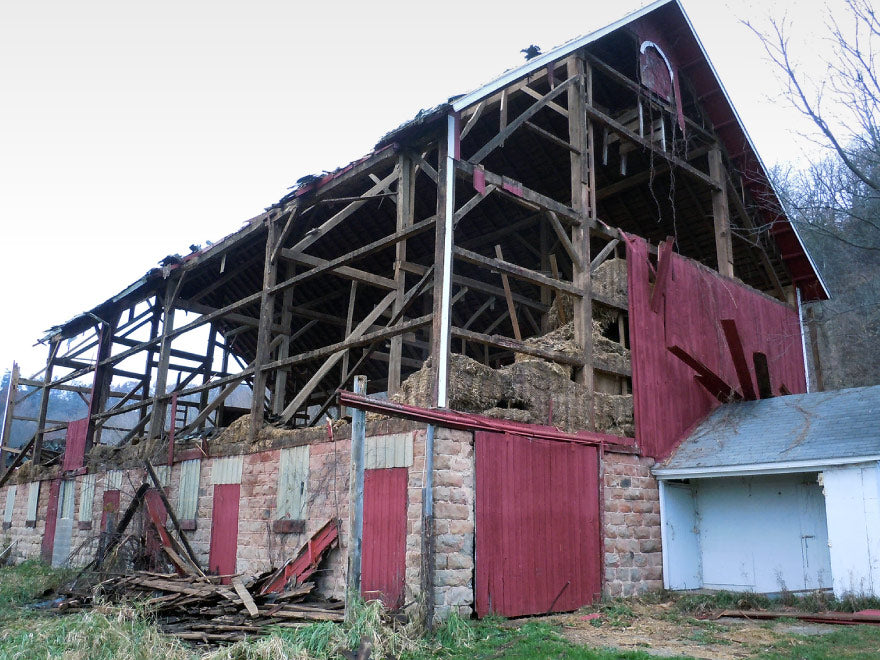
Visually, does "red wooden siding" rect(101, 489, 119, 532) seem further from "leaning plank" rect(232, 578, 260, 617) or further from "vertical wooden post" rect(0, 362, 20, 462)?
"leaning plank" rect(232, 578, 260, 617)

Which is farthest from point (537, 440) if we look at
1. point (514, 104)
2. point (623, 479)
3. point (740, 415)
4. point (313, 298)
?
point (313, 298)

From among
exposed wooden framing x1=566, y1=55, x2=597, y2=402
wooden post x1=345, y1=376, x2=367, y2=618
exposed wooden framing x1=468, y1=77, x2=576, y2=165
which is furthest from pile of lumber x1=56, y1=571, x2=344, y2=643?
exposed wooden framing x1=468, y1=77, x2=576, y2=165

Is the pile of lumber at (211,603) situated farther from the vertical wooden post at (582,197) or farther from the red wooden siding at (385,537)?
the vertical wooden post at (582,197)

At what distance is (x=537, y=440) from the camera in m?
11.4

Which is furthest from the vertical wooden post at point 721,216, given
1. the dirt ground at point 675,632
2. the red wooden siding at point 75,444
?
the red wooden siding at point 75,444

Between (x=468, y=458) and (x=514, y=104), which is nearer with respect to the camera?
(x=468, y=458)

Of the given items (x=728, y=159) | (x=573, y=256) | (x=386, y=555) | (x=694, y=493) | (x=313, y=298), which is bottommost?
(x=386, y=555)

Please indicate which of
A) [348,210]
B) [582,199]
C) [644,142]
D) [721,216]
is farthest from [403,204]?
[721,216]

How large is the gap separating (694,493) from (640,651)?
616 cm

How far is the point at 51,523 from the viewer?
64.9 feet

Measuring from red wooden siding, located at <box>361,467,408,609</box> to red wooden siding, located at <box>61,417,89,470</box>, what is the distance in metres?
11.4

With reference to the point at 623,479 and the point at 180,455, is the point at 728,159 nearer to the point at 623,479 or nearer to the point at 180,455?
the point at 623,479

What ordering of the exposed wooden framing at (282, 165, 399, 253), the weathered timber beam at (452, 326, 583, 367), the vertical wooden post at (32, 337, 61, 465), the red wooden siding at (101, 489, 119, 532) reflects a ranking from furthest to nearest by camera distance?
1. the vertical wooden post at (32, 337, 61, 465)
2. the red wooden siding at (101, 489, 119, 532)
3. the exposed wooden framing at (282, 165, 399, 253)
4. the weathered timber beam at (452, 326, 583, 367)

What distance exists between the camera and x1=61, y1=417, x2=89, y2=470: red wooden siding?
19188 millimetres
